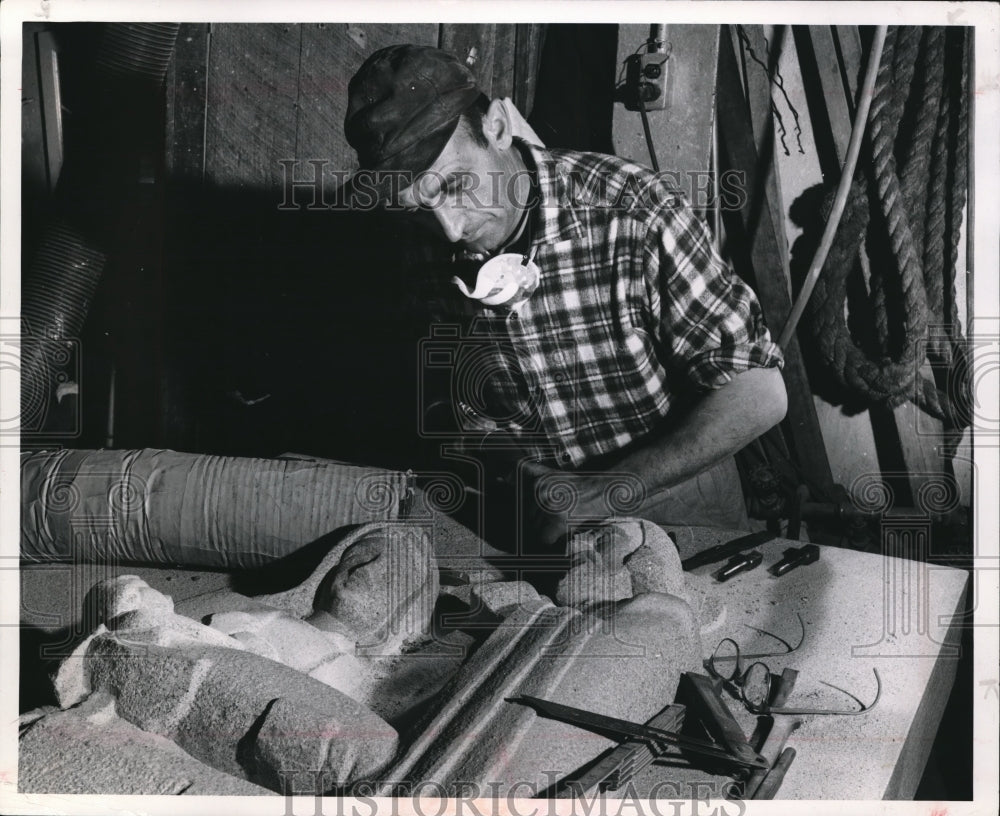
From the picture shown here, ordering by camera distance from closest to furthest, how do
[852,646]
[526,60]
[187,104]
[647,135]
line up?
[852,646] < [187,104] < [647,135] < [526,60]

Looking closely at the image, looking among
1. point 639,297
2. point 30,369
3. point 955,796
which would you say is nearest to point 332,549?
point 639,297

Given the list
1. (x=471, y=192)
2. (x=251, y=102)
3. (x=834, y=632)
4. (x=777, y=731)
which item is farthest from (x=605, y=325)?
(x=251, y=102)

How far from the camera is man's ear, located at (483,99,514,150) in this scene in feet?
4.10

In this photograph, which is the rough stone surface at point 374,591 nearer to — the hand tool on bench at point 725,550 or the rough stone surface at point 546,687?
the rough stone surface at point 546,687

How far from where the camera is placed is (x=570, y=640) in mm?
915

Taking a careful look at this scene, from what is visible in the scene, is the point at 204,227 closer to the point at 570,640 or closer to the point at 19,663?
the point at 19,663

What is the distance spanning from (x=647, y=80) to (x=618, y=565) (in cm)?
109

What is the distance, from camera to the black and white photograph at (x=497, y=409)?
87 centimetres

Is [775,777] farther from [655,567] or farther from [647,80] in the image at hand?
[647,80]

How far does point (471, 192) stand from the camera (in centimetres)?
124

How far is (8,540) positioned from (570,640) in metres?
0.76

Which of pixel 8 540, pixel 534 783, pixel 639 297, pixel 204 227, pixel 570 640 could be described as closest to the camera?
pixel 534 783

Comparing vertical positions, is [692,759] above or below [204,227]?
below

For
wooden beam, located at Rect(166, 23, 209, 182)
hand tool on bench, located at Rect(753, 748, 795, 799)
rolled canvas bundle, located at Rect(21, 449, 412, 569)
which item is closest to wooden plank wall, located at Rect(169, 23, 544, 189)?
wooden beam, located at Rect(166, 23, 209, 182)
